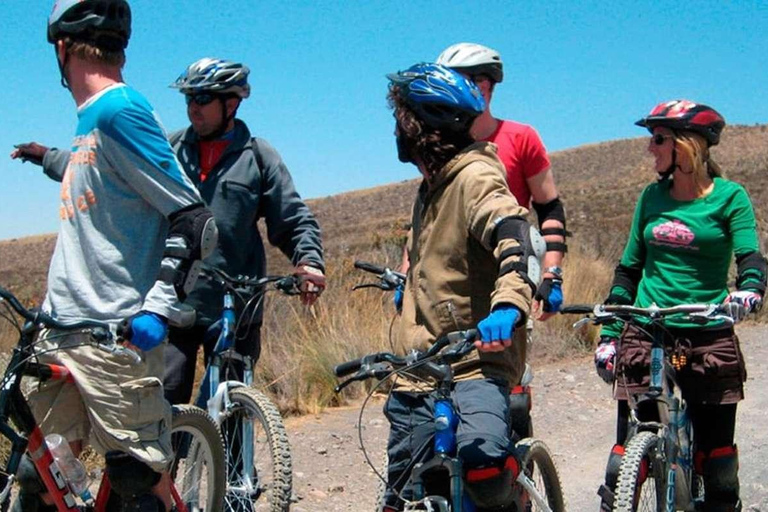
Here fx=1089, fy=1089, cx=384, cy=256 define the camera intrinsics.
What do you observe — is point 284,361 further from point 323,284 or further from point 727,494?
point 727,494

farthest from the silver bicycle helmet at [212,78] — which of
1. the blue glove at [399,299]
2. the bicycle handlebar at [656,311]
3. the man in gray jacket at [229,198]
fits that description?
the bicycle handlebar at [656,311]

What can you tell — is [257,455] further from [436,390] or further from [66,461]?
[436,390]

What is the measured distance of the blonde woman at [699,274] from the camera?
4797 millimetres

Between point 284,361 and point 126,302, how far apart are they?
16.2ft

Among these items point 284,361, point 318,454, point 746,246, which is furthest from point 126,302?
point 284,361

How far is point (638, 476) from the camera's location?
4.32 metres

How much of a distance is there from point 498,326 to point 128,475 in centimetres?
146

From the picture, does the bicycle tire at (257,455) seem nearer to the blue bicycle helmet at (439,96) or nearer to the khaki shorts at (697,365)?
the khaki shorts at (697,365)

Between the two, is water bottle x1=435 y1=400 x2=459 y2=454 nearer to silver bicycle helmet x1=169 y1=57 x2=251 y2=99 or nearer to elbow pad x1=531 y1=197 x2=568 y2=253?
elbow pad x1=531 y1=197 x2=568 y2=253

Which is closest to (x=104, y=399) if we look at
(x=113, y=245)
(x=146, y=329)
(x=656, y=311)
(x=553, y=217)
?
(x=146, y=329)

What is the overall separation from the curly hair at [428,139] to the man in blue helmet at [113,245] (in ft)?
2.46

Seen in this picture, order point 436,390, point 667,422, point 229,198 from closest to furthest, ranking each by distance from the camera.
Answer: point 436,390 < point 667,422 < point 229,198

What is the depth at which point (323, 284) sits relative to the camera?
5.23m

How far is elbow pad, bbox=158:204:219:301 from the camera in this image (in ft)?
11.8
